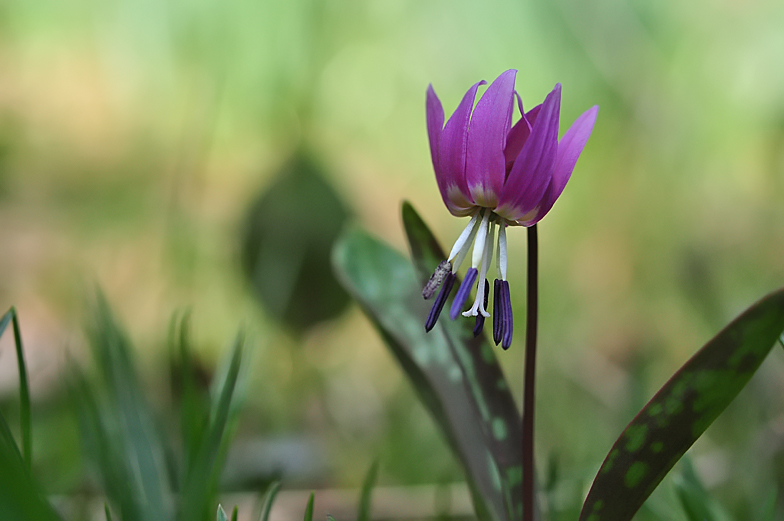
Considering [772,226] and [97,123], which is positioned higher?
[97,123]

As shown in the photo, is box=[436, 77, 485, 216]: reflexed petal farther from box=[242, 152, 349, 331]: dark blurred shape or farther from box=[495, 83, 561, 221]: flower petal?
box=[242, 152, 349, 331]: dark blurred shape

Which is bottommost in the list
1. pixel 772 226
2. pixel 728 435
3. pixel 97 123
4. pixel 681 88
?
pixel 772 226

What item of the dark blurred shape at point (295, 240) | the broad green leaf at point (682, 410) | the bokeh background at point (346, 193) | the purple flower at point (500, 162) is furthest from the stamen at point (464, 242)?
the dark blurred shape at point (295, 240)

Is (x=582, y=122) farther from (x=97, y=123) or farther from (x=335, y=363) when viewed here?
(x=97, y=123)

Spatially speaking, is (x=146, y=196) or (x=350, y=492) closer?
(x=350, y=492)

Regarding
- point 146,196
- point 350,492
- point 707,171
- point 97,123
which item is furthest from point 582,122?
point 97,123
